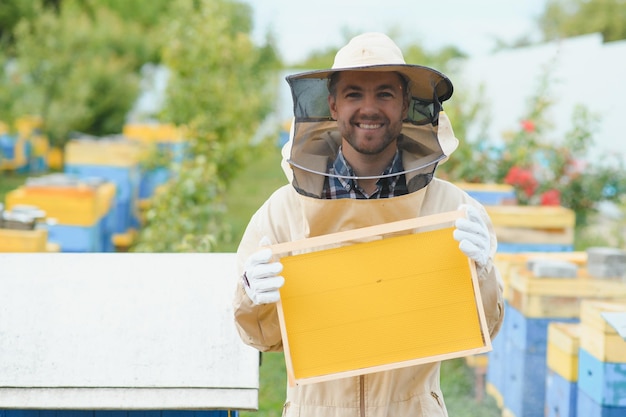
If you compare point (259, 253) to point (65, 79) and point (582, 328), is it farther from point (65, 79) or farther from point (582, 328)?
point (65, 79)

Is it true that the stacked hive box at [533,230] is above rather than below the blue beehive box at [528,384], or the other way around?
above

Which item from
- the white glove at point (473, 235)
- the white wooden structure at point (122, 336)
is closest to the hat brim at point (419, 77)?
the white glove at point (473, 235)

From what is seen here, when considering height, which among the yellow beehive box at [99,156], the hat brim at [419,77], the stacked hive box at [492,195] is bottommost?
the hat brim at [419,77]

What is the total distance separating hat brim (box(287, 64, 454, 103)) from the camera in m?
1.84

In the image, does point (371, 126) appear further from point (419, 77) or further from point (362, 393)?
point (362, 393)

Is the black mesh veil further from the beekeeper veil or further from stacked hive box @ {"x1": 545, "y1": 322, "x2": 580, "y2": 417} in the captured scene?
stacked hive box @ {"x1": 545, "y1": 322, "x2": 580, "y2": 417}

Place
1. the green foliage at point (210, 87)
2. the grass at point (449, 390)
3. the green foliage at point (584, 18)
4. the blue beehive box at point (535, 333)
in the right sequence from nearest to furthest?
the blue beehive box at point (535, 333) → the grass at point (449, 390) → the green foliage at point (210, 87) → the green foliage at point (584, 18)

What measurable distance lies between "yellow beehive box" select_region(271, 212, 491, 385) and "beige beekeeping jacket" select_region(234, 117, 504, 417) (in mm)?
47

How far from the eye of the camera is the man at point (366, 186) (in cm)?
184

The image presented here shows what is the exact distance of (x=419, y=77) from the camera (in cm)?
193

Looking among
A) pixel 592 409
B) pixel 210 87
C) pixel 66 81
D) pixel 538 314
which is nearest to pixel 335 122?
pixel 592 409

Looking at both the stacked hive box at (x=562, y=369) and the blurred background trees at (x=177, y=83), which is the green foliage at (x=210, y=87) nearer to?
the blurred background trees at (x=177, y=83)

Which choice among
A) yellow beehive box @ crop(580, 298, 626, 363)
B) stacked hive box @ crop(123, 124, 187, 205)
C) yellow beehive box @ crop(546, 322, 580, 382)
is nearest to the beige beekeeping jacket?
yellow beehive box @ crop(580, 298, 626, 363)

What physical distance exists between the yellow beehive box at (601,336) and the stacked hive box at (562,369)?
14 centimetres
